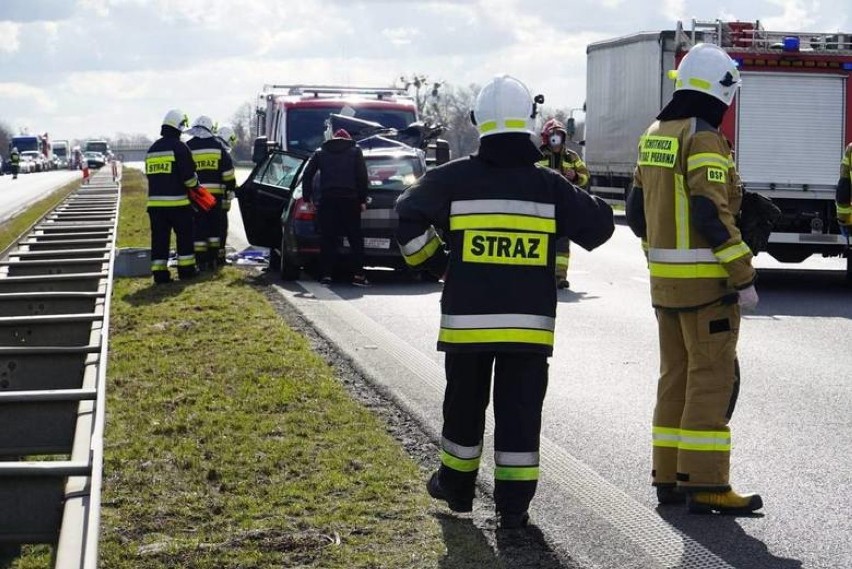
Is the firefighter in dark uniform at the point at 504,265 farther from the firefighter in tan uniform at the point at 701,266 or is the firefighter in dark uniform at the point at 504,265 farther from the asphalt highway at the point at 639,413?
the firefighter in tan uniform at the point at 701,266

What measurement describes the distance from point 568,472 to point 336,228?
957cm

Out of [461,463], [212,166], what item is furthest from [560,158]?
[461,463]

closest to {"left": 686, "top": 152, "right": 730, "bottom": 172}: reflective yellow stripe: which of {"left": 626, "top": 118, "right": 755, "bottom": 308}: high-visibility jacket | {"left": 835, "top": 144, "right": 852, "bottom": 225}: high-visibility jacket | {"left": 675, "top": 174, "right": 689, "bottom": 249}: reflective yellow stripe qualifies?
{"left": 626, "top": 118, "right": 755, "bottom": 308}: high-visibility jacket

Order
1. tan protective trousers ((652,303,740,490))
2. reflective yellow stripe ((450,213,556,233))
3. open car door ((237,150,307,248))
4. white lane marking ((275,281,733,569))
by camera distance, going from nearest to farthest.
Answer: white lane marking ((275,281,733,569)) → reflective yellow stripe ((450,213,556,233)) → tan protective trousers ((652,303,740,490)) → open car door ((237,150,307,248))

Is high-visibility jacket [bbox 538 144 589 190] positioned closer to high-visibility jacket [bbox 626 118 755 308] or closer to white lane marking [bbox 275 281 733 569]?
white lane marking [bbox 275 281 733 569]

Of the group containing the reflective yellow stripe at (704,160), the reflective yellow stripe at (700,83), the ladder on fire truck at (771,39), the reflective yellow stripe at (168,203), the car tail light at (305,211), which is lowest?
the car tail light at (305,211)

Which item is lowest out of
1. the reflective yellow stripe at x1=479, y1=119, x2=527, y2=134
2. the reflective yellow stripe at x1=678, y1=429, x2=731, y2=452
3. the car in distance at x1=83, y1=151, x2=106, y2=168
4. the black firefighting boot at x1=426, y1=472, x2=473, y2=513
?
the car in distance at x1=83, y1=151, x2=106, y2=168

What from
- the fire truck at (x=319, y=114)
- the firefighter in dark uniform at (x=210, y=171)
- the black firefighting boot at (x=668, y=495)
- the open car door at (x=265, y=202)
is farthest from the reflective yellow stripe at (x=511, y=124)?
the fire truck at (x=319, y=114)

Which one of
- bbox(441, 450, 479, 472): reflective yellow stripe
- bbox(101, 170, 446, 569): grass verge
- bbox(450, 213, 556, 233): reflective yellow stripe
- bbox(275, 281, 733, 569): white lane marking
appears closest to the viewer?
bbox(101, 170, 446, 569): grass verge

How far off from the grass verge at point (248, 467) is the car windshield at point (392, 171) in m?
6.01

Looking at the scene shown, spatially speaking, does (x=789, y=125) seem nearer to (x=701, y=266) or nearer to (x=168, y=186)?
(x=168, y=186)

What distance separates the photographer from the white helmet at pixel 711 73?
6320 millimetres

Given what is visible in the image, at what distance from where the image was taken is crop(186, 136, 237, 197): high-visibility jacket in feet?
57.0

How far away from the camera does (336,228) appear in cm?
1634
